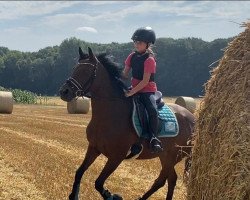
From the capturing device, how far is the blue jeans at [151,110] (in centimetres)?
795

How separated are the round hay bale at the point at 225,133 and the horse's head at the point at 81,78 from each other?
2.04 metres

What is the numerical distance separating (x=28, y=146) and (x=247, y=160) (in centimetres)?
1023

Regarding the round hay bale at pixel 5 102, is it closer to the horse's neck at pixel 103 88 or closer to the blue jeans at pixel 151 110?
the horse's neck at pixel 103 88

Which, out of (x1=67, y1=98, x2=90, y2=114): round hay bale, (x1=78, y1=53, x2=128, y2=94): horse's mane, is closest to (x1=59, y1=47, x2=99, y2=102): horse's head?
(x1=78, y1=53, x2=128, y2=94): horse's mane

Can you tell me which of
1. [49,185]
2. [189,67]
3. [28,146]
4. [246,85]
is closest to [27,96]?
[28,146]

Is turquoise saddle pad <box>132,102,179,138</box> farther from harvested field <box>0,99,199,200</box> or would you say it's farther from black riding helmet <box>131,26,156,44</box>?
black riding helmet <box>131,26,156,44</box>

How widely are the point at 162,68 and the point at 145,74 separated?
95.8 meters

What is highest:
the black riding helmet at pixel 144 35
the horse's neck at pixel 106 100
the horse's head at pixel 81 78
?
the black riding helmet at pixel 144 35

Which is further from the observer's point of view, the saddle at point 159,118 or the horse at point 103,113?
the saddle at point 159,118

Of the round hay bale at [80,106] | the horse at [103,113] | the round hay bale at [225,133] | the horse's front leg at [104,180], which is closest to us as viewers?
the round hay bale at [225,133]

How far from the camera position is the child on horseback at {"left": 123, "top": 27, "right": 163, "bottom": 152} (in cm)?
794

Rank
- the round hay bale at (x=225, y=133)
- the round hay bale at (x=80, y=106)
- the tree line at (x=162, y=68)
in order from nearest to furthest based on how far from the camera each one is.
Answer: the round hay bale at (x=225, y=133), the round hay bale at (x=80, y=106), the tree line at (x=162, y=68)

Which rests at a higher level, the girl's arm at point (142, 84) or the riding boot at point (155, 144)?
the girl's arm at point (142, 84)

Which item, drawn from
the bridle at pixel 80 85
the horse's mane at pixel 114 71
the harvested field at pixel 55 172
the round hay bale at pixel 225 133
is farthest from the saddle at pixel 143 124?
the round hay bale at pixel 225 133
